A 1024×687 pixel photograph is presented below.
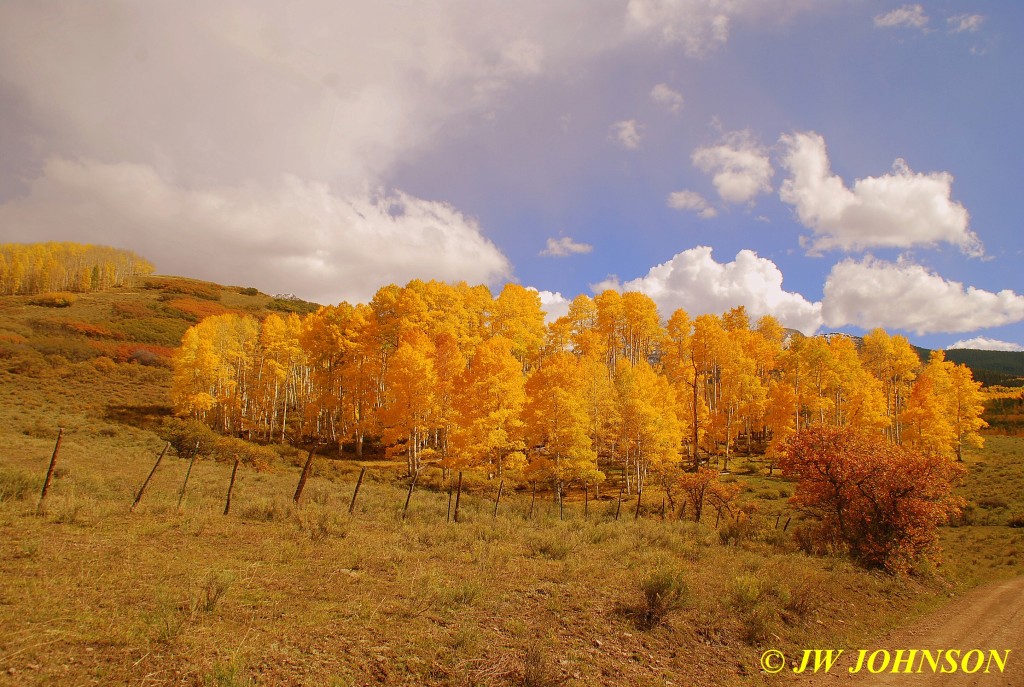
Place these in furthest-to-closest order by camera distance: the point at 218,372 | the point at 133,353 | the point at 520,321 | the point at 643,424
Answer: the point at 133,353
the point at 218,372
the point at 520,321
the point at 643,424

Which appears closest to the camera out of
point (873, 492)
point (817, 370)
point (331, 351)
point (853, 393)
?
point (873, 492)

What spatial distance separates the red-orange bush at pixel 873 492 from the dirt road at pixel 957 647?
2251 millimetres

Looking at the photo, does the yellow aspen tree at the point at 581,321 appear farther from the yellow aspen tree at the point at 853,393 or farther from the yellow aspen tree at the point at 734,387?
the yellow aspen tree at the point at 853,393

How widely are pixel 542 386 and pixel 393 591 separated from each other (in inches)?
907

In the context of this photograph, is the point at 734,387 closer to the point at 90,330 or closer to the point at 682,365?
the point at 682,365

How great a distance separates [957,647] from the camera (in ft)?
35.8

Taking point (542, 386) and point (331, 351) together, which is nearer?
point (542, 386)

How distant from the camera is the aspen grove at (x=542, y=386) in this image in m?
31.8

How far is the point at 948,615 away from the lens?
13.3 meters

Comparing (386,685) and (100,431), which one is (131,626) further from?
(100,431)

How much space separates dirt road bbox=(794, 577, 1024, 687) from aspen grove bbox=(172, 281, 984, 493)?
16.8m

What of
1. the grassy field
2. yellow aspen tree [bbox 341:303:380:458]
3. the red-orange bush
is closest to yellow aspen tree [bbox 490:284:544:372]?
yellow aspen tree [bbox 341:303:380:458]

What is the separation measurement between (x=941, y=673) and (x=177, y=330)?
111 meters

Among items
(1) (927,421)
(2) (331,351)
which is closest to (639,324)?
(1) (927,421)
